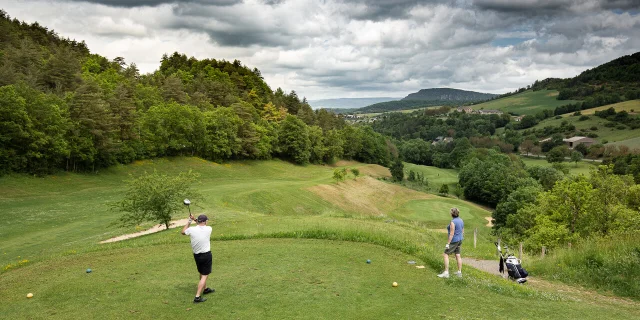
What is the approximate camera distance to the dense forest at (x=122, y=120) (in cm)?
4903

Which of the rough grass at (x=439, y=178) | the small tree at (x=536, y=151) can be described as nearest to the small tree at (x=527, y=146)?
the small tree at (x=536, y=151)

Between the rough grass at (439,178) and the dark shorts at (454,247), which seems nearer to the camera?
the dark shorts at (454,247)

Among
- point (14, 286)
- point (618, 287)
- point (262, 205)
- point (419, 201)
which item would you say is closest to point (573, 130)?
point (419, 201)

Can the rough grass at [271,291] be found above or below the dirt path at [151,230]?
above

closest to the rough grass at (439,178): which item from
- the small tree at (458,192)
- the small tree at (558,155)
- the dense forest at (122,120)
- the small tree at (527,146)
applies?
the small tree at (458,192)

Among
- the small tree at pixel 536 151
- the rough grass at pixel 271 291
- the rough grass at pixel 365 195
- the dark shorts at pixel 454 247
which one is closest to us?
the rough grass at pixel 271 291

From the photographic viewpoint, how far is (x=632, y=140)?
153m

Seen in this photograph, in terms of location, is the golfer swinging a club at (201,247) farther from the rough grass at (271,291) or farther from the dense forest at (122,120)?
the dense forest at (122,120)

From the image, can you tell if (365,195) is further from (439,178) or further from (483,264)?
(439,178)

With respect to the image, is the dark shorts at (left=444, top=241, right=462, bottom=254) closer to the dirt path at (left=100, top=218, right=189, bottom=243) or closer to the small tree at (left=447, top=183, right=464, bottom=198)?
the dirt path at (left=100, top=218, right=189, bottom=243)

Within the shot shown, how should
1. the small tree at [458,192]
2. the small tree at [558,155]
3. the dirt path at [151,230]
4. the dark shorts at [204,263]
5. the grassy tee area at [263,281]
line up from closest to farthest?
the grassy tee area at [263,281] < the dark shorts at [204,263] < the dirt path at [151,230] < the small tree at [458,192] < the small tree at [558,155]

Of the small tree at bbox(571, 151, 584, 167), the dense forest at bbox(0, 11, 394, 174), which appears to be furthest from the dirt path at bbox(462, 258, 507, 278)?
the small tree at bbox(571, 151, 584, 167)

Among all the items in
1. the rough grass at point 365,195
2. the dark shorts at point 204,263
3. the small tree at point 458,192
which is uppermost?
the dark shorts at point 204,263

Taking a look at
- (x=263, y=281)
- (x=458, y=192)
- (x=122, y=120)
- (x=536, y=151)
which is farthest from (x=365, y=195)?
(x=536, y=151)
